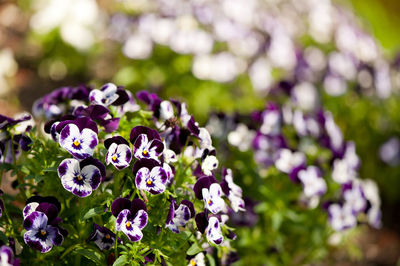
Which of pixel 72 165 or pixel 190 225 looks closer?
pixel 72 165

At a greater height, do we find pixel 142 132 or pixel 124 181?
pixel 142 132

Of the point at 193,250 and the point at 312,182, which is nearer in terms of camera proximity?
the point at 193,250

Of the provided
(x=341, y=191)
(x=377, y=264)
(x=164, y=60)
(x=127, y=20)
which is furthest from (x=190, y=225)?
(x=127, y=20)

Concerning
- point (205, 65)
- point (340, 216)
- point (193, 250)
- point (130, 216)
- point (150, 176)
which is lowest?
point (205, 65)

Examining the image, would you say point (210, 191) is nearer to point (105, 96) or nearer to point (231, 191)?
point (231, 191)

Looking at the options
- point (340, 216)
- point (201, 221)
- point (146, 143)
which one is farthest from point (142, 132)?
point (340, 216)

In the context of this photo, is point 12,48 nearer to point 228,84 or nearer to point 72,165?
point 228,84

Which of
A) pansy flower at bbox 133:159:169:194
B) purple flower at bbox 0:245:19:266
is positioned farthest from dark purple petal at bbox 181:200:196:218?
purple flower at bbox 0:245:19:266

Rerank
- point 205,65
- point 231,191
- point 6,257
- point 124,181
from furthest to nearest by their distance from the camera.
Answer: point 205,65
point 231,191
point 124,181
point 6,257

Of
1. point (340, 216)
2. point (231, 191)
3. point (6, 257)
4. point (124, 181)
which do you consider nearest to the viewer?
point (6, 257)
